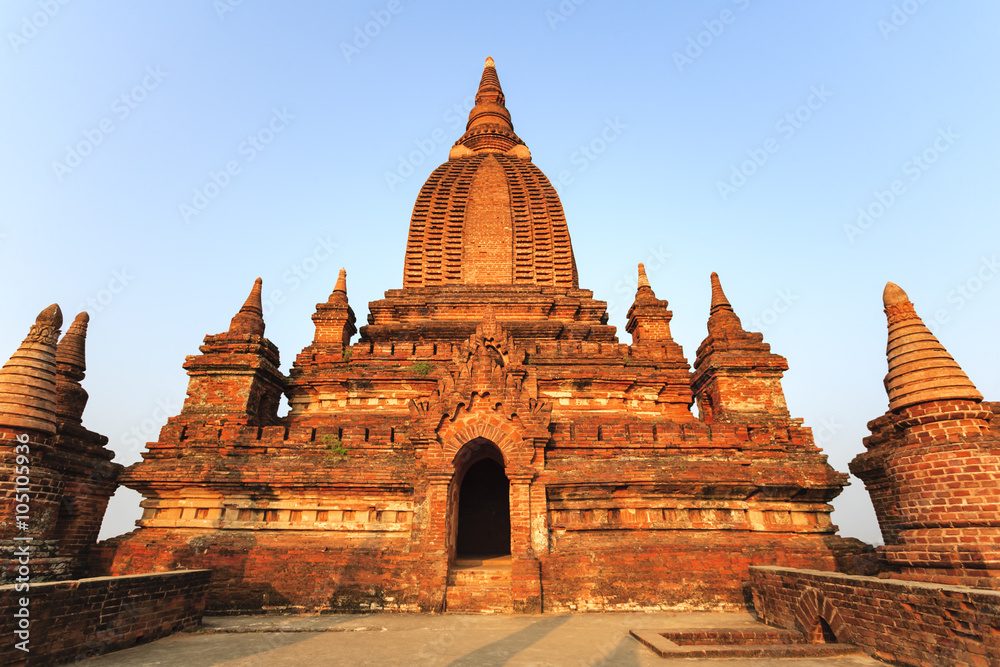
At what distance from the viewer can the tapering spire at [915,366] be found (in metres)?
9.50

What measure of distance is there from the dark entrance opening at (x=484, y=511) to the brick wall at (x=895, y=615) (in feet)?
31.6

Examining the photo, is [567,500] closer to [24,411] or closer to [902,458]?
[902,458]

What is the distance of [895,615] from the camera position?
7316 millimetres

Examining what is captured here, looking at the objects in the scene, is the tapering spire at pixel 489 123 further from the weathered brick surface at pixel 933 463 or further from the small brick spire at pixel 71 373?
the weathered brick surface at pixel 933 463

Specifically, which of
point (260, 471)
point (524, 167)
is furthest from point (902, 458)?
point (524, 167)

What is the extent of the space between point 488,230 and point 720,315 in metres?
11.9

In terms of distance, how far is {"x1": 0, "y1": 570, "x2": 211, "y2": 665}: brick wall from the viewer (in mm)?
6936

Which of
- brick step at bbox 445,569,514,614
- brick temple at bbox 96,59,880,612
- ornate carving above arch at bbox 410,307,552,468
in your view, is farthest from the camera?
ornate carving above arch at bbox 410,307,552,468

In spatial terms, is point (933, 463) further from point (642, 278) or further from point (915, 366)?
point (642, 278)

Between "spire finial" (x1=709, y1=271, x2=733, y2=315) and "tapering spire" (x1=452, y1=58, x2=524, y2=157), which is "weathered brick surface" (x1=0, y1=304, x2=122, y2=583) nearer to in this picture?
"spire finial" (x1=709, y1=271, x2=733, y2=315)

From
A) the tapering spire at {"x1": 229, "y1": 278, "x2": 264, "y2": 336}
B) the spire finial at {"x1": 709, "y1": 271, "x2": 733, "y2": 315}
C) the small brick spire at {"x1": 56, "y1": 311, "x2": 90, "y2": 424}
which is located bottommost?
the small brick spire at {"x1": 56, "y1": 311, "x2": 90, "y2": 424}

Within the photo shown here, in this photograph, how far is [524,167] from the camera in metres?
29.0

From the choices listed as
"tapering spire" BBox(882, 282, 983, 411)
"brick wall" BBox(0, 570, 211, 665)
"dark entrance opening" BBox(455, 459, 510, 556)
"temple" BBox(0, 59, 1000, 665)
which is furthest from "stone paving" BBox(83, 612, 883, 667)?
"dark entrance opening" BBox(455, 459, 510, 556)

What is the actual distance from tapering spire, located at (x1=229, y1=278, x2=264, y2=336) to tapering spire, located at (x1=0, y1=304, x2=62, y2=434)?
5.25m
